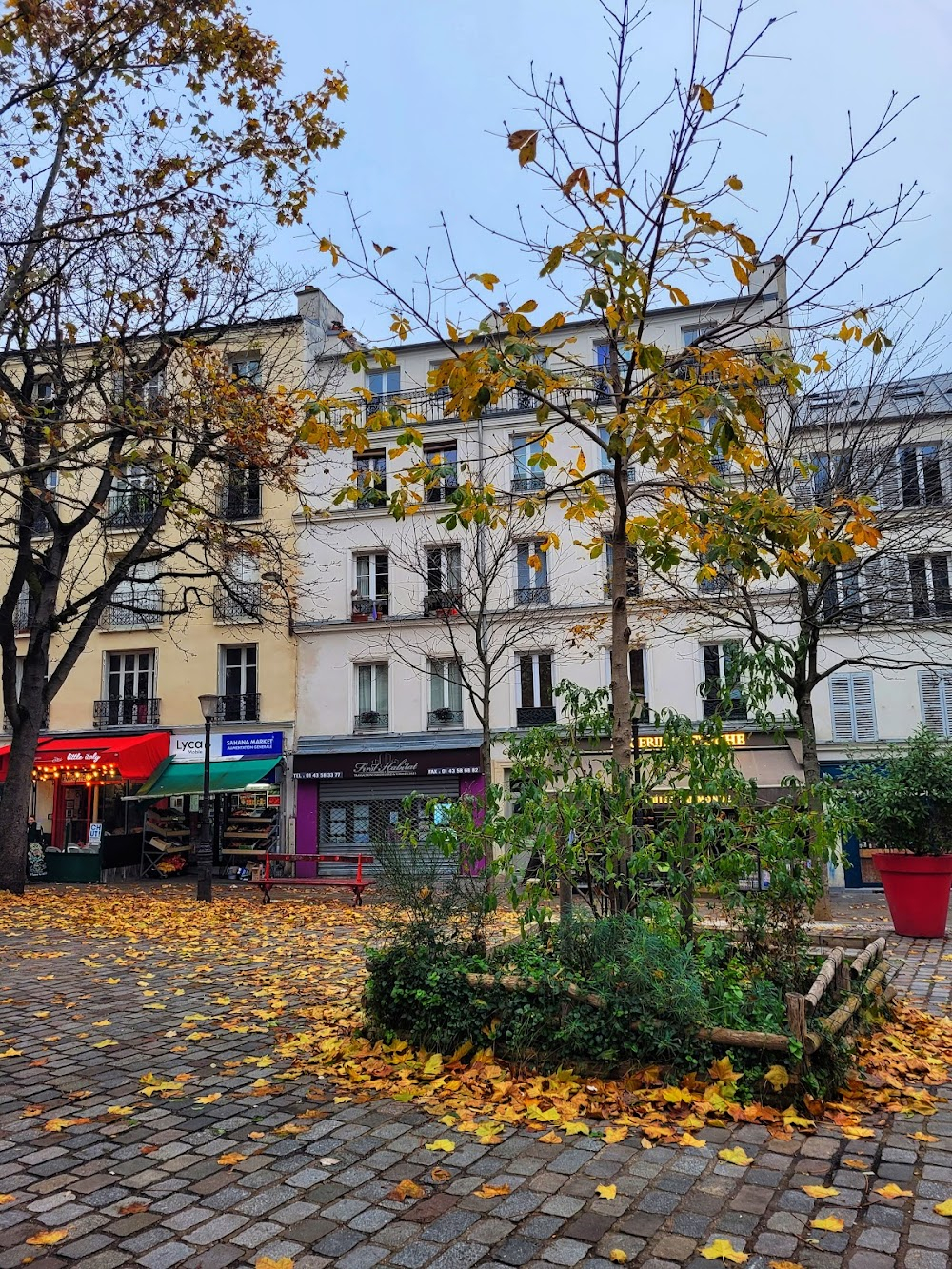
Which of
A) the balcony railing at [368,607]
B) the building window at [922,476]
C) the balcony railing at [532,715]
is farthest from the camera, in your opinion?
the balcony railing at [368,607]

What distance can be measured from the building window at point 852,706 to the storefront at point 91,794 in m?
16.9

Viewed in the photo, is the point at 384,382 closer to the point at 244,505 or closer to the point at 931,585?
the point at 244,505

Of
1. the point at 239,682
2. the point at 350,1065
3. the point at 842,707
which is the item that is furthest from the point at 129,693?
the point at 350,1065

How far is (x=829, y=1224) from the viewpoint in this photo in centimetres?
318

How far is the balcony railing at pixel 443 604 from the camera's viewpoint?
21.2 meters

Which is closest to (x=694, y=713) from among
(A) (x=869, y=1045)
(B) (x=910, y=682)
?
(B) (x=910, y=682)

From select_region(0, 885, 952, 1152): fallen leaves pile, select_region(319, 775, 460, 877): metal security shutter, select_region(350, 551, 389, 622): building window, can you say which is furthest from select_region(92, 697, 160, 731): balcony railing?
select_region(0, 885, 952, 1152): fallen leaves pile

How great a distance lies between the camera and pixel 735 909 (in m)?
5.23

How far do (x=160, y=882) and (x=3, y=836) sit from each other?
5293mm

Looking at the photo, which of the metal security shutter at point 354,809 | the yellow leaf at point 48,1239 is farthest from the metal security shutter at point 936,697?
the yellow leaf at point 48,1239

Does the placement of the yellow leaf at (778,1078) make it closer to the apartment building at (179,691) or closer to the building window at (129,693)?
the apartment building at (179,691)

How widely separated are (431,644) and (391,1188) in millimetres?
20651

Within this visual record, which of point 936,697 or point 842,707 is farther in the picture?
point 842,707

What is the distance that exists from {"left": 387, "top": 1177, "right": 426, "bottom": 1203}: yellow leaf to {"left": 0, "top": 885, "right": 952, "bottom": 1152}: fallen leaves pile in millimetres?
413
